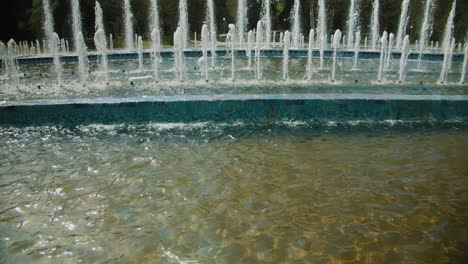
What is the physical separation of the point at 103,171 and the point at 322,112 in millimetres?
3685

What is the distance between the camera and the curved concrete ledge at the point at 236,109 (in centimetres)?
624

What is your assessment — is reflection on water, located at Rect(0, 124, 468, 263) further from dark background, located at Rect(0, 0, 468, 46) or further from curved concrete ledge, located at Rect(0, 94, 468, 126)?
dark background, located at Rect(0, 0, 468, 46)

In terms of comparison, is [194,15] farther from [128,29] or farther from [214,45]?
[214,45]

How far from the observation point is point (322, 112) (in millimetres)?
6406

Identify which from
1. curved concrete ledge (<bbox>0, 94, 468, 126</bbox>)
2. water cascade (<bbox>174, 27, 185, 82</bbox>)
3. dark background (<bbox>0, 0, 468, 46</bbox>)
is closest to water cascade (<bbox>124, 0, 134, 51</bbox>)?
dark background (<bbox>0, 0, 468, 46</bbox>)

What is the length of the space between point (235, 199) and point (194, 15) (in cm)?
3489

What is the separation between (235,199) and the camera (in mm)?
3598

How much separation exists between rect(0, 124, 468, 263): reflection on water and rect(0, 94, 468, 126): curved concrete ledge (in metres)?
0.93

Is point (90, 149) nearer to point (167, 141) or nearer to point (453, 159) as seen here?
point (167, 141)

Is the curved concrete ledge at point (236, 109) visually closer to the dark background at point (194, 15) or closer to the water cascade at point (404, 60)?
the water cascade at point (404, 60)

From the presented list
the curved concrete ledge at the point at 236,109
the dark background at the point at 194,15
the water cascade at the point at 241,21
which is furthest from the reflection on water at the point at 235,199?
the dark background at the point at 194,15

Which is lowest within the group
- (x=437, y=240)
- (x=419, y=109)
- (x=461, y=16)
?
(x=437, y=240)

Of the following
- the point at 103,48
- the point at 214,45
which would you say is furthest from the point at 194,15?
the point at 103,48

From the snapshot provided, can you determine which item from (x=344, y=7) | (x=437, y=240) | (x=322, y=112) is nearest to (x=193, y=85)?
(x=322, y=112)
